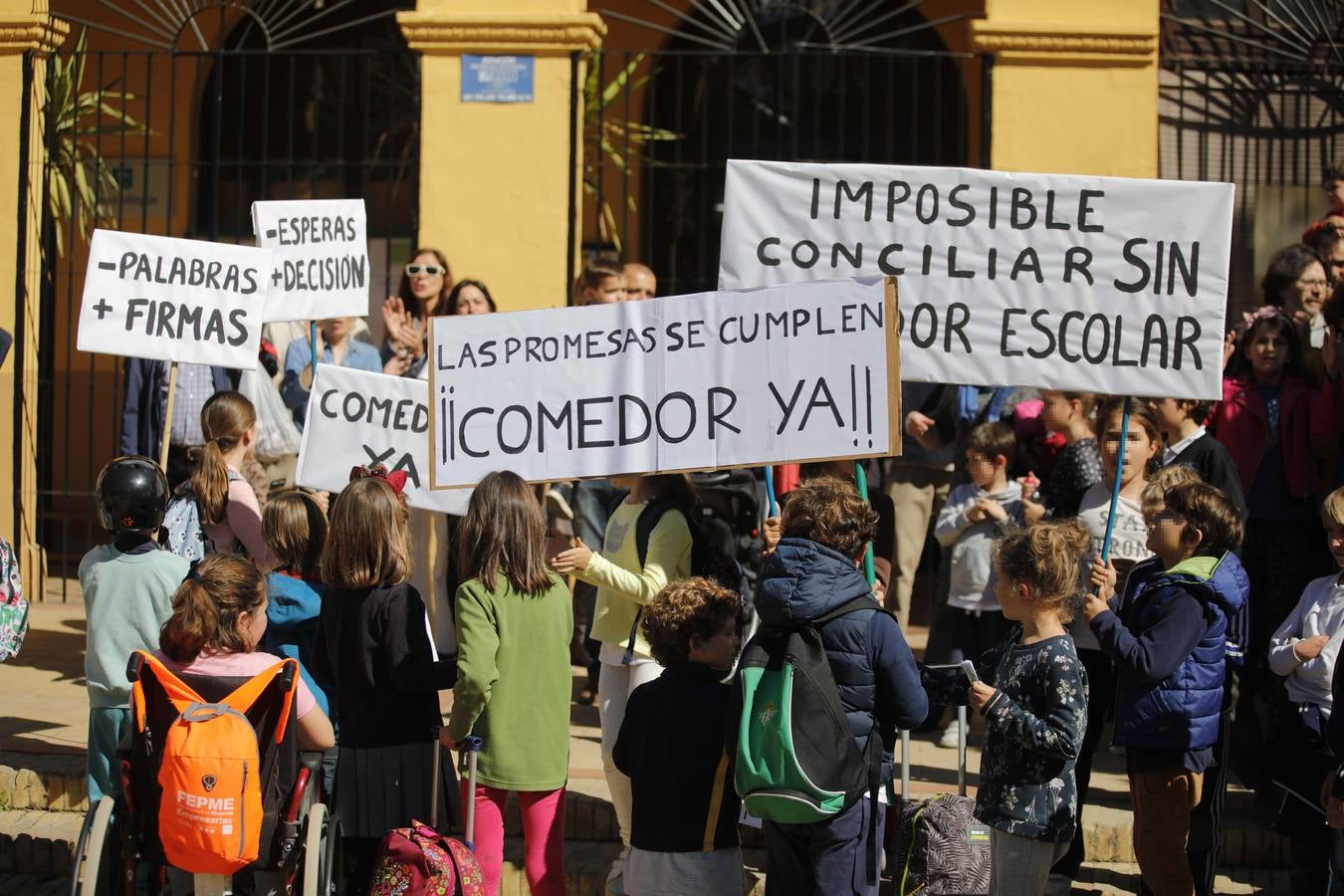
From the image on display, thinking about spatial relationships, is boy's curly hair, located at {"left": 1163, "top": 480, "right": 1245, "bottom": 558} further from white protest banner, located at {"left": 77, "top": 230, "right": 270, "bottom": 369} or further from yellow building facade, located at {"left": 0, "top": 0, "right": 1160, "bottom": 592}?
yellow building facade, located at {"left": 0, "top": 0, "right": 1160, "bottom": 592}

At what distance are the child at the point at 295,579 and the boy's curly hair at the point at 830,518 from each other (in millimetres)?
1762

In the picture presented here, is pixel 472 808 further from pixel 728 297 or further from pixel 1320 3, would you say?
pixel 1320 3

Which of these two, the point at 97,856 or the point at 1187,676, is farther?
the point at 1187,676

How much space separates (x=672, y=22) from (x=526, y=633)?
814 centimetres

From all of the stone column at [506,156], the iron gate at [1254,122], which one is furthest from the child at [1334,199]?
the stone column at [506,156]

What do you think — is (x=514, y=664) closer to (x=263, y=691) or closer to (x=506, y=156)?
(x=263, y=691)

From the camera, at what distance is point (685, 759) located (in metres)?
5.04

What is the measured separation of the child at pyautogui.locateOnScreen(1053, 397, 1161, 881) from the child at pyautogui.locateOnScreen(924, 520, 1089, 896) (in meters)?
1.16

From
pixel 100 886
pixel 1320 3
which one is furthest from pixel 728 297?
pixel 1320 3

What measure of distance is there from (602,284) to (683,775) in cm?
339

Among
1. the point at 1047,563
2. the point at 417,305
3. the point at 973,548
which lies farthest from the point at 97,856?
the point at 417,305

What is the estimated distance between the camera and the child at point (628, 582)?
6004 mm

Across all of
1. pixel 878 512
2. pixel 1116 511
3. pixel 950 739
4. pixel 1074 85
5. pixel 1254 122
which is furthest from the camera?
pixel 1254 122

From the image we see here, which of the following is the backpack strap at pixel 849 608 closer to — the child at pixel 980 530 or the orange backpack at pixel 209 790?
the orange backpack at pixel 209 790
